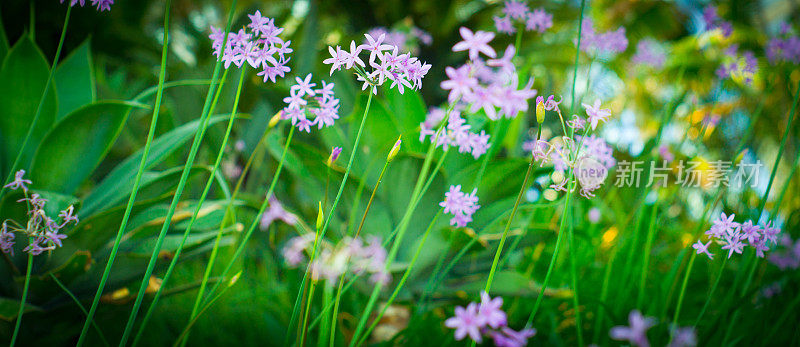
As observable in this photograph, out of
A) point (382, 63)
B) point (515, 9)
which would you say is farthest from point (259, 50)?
point (515, 9)

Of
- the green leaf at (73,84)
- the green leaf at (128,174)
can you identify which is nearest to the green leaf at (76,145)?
the green leaf at (128,174)

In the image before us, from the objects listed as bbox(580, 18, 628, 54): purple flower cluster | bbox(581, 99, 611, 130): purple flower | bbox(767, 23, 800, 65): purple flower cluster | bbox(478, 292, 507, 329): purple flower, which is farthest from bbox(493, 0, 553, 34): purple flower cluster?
bbox(767, 23, 800, 65): purple flower cluster

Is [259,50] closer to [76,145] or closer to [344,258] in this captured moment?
[344,258]

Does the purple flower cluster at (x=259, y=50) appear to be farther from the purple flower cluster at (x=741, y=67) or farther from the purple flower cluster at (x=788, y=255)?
the purple flower cluster at (x=788, y=255)

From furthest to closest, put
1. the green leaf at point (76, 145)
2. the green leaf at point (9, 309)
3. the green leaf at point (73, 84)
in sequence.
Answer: the green leaf at point (73, 84), the green leaf at point (76, 145), the green leaf at point (9, 309)

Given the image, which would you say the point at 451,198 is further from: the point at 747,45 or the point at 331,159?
the point at 747,45

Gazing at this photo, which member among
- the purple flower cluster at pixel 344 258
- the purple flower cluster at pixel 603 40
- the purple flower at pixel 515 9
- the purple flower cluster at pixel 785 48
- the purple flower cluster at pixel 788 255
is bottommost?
the purple flower cluster at pixel 344 258

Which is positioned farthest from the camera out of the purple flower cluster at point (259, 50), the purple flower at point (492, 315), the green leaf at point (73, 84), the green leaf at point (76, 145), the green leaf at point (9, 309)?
the green leaf at point (73, 84)
